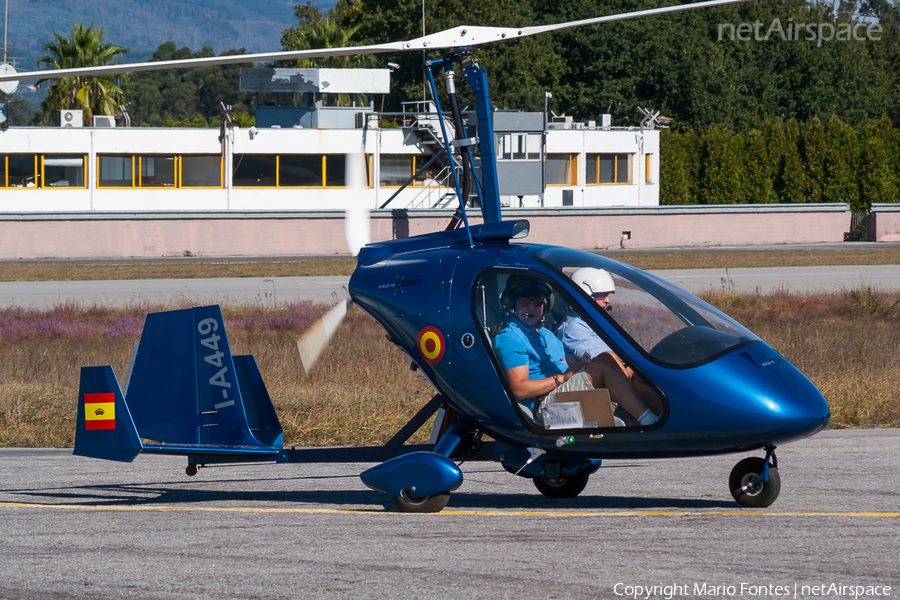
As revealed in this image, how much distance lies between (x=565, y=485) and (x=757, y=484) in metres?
1.44

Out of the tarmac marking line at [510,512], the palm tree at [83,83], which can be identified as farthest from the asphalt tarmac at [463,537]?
the palm tree at [83,83]

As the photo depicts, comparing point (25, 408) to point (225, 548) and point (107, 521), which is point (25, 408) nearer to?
point (107, 521)

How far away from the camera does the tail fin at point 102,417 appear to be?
23.0 ft

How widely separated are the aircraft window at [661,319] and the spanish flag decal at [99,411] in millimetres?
3311

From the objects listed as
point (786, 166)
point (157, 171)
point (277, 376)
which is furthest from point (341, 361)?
point (786, 166)

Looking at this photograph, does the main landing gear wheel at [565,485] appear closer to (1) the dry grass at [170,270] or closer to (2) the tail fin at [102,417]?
(2) the tail fin at [102,417]

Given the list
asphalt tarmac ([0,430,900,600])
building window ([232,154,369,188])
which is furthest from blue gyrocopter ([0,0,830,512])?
building window ([232,154,369,188])

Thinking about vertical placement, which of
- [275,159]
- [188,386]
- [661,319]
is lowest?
[188,386]

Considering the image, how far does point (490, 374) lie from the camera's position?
6.66m

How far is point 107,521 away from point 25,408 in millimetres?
5350

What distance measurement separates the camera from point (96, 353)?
15422mm

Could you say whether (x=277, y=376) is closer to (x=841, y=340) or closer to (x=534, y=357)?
(x=534, y=357)

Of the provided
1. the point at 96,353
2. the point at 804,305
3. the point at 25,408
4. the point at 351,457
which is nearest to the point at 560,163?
the point at 804,305

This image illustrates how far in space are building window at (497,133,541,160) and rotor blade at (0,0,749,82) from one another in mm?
35286
